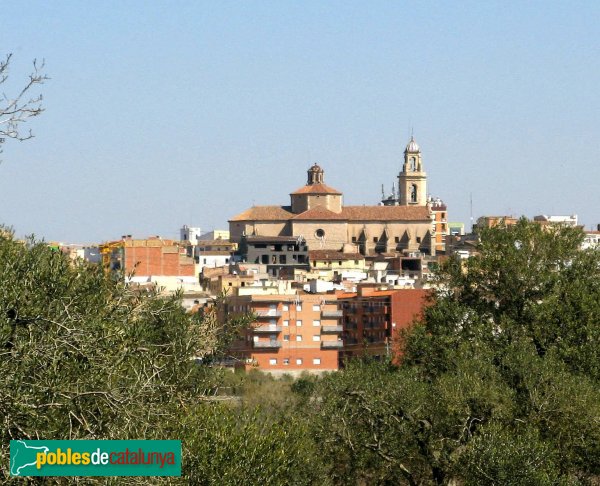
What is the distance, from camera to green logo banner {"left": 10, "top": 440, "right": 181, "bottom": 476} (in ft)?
32.8

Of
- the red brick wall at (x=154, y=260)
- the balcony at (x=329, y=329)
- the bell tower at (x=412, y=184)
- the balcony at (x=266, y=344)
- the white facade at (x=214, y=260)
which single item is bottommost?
the balcony at (x=266, y=344)

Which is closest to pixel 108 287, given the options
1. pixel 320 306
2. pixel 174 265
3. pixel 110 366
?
pixel 110 366

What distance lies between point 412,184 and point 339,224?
19740mm

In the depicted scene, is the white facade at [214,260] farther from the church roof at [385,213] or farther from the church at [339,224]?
the church roof at [385,213]

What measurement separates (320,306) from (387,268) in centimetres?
4644

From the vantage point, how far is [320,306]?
276 feet

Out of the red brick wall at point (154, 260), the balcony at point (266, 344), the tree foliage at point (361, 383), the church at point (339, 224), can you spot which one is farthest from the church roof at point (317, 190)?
the tree foliage at point (361, 383)

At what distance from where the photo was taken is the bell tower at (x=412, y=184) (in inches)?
6294

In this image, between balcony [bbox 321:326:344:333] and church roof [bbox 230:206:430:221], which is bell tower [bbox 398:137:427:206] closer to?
church roof [bbox 230:206:430:221]

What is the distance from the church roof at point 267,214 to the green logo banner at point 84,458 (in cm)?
13262

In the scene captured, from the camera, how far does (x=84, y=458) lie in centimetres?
1005

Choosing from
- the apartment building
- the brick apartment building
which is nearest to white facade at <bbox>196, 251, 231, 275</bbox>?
the brick apartment building

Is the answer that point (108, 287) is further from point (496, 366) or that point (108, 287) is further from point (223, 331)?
point (496, 366)

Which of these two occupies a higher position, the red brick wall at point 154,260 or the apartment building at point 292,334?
the red brick wall at point 154,260
